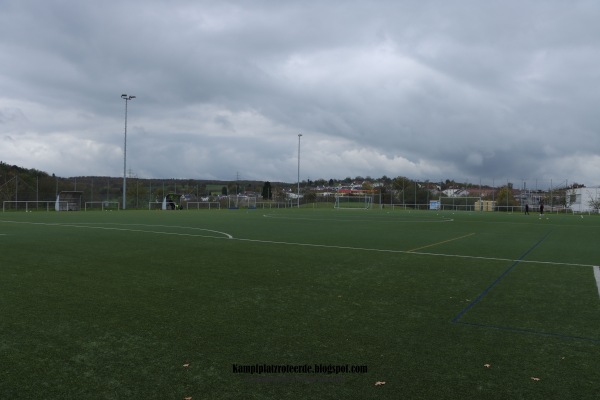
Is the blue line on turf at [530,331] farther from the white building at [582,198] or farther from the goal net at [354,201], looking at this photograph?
the goal net at [354,201]

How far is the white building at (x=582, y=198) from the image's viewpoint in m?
61.2

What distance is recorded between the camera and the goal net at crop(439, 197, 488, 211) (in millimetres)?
65750

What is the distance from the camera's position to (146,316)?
18.4ft

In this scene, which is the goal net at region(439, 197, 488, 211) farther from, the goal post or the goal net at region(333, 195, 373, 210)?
the goal post

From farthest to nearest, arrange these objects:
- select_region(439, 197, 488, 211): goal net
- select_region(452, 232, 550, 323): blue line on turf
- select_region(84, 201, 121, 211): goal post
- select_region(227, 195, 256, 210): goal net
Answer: select_region(439, 197, 488, 211): goal net, select_region(227, 195, 256, 210): goal net, select_region(84, 201, 121, 211): goal post, select_region(452, 232, 550, 323): blue line on turf

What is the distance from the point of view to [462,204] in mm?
66875

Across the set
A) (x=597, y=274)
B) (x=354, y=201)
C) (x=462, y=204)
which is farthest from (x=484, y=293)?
(x=354, y=201)

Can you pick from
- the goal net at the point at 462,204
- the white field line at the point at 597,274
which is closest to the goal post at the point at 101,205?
the goal net at the point at 462,204

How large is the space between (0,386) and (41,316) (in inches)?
80.3

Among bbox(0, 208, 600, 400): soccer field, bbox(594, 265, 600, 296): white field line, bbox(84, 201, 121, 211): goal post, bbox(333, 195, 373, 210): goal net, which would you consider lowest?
bbox(0, 208, 600, 400): soccer field

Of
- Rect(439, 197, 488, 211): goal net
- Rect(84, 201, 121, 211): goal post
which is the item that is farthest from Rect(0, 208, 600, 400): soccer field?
Rect(439, 197, 488, 211): goal net

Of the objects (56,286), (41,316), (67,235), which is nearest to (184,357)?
(41,316)

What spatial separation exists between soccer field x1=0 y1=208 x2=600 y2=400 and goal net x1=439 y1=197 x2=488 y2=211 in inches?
2281

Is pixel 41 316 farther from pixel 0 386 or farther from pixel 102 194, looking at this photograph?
pixel 102 194
